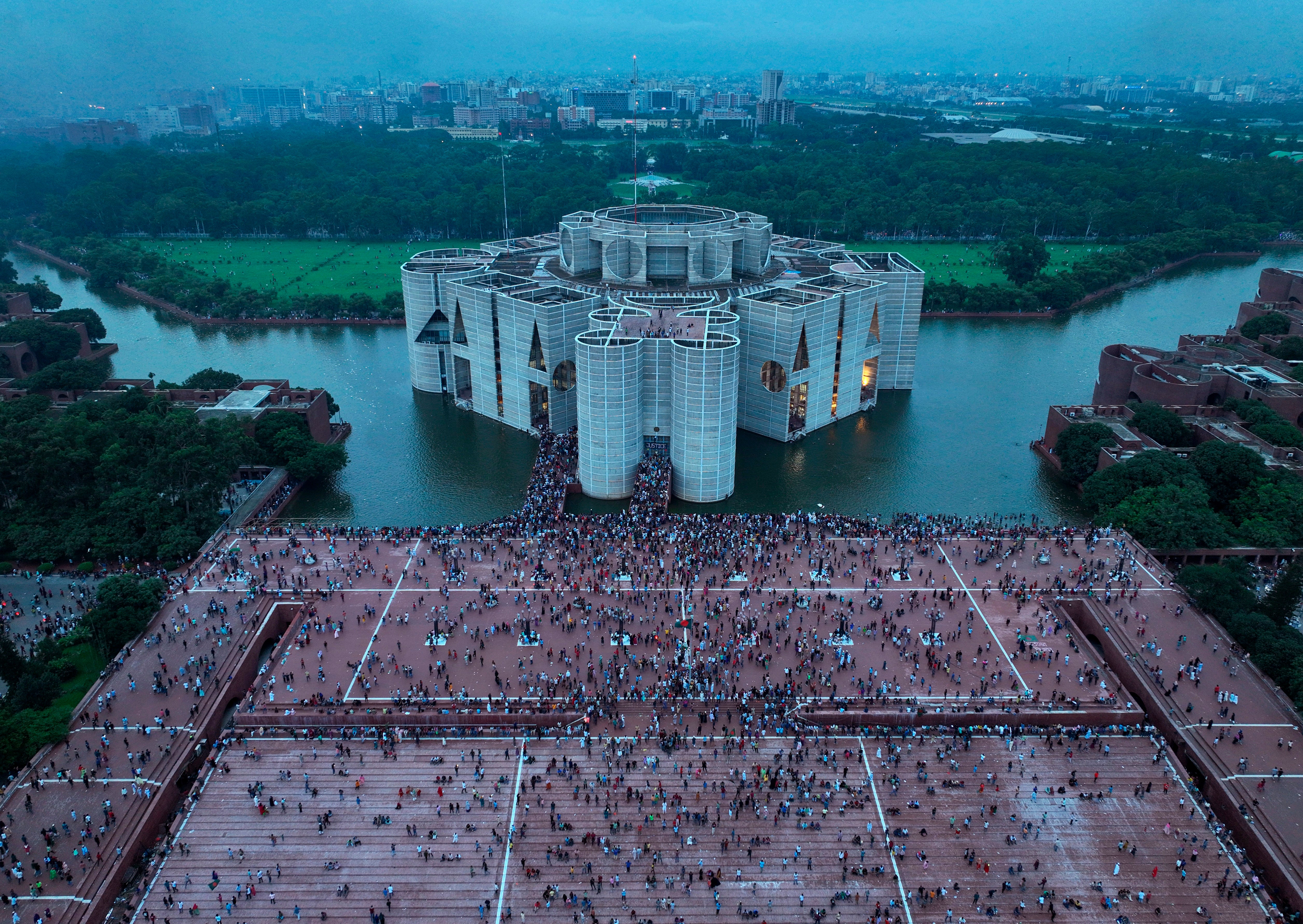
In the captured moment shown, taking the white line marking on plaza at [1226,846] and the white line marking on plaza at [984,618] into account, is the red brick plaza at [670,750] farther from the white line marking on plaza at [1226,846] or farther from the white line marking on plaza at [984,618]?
the white line marking on plaza at [984,618]

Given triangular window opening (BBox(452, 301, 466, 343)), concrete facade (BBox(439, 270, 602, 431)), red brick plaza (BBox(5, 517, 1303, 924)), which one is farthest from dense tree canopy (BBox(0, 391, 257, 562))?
triangular window opening (BBox(452, 301, 466, 343))

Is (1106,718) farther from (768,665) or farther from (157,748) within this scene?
(157,748)

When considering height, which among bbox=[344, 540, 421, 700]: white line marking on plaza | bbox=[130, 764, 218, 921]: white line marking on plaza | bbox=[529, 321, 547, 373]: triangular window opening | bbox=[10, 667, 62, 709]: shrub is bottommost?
bbox=[130, 764, 218, 921]: white line marking on plaza

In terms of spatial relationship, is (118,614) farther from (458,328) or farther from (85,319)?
(85,319)

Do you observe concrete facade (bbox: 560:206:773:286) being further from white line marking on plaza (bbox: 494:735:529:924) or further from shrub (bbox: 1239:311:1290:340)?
white line marking on plaza (bbox: 494:735:529:924)

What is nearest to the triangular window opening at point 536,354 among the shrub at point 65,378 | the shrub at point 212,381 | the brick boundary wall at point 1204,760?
the shrub at point 212,381
